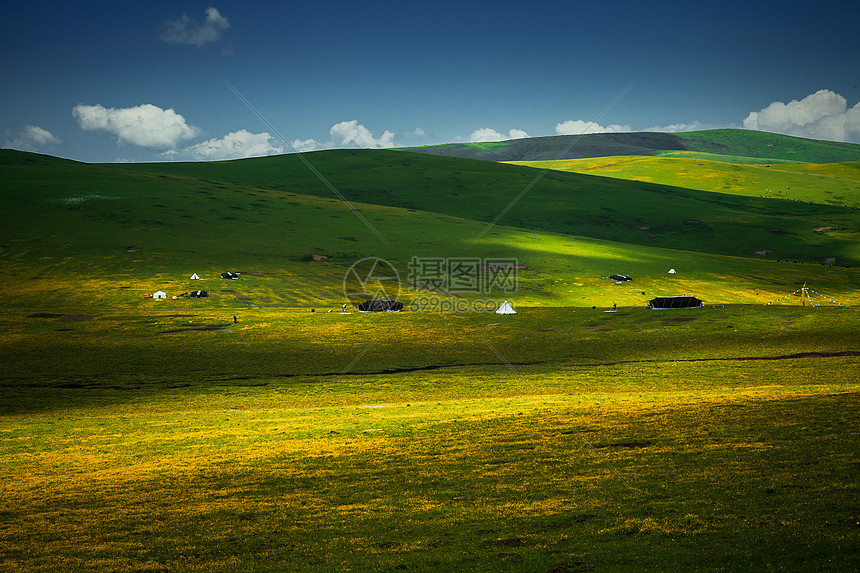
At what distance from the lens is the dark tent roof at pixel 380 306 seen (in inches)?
3167

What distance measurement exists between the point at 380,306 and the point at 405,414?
Result: 150 ft

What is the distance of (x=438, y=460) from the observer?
982 inches

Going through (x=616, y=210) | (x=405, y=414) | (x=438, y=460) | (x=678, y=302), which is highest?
(x=616, y=210)

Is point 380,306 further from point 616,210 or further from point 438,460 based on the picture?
point 616,210

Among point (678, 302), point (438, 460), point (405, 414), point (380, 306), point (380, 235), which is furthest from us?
point (380, 235)

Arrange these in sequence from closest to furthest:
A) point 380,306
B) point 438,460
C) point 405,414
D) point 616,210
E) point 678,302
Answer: point 438,460
point 405,414
point 678,302
point 380,306
point 616,210

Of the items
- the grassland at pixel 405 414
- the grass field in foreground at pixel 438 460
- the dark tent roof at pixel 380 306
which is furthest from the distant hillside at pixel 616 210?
the grass field in foreground at pixel 438 460

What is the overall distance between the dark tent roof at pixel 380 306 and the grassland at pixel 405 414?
585 cm

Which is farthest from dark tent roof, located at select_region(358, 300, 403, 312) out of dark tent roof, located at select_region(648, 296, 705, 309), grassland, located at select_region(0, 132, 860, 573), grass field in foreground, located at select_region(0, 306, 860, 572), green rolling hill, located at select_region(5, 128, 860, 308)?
dark tent roof, located at select_region(648, 296, 705, 309)

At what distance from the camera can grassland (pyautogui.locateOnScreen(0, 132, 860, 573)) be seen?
16906 millimetres

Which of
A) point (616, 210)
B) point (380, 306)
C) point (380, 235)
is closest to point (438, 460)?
point (380, 306)

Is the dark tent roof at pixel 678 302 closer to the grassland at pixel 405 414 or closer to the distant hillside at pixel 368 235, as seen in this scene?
the grassland at pixel 405 414

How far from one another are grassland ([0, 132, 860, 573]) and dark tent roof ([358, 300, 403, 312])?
230 inches

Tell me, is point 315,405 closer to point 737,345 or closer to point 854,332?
point 737,345
